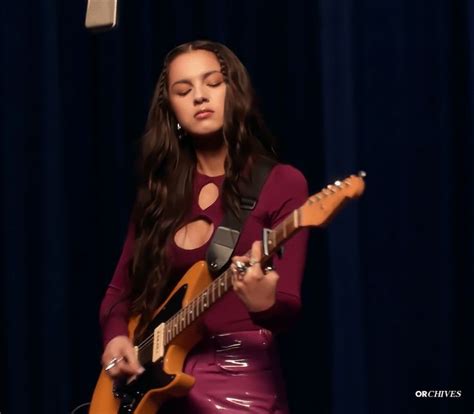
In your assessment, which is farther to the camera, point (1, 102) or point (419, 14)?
point (1, 102)

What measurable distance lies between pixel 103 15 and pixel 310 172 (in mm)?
922

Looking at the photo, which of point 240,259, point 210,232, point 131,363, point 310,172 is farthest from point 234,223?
point 310,172

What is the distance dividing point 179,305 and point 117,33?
101 cm

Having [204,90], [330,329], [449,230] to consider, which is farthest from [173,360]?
[449,230]

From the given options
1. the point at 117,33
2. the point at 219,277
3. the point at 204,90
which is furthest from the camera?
the point at 117,33

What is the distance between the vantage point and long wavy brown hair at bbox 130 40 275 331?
5.64 feet

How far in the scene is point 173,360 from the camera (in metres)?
1.57

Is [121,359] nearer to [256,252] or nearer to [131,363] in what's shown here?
[131,363]

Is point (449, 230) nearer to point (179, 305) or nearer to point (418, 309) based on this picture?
point (418, 309)

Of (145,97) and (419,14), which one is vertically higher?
(419,14)

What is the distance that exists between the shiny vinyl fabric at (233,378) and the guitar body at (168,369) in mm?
29

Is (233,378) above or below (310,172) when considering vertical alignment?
below

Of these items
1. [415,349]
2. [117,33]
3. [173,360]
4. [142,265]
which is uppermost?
[117,33]

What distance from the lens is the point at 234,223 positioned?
1625 mm
